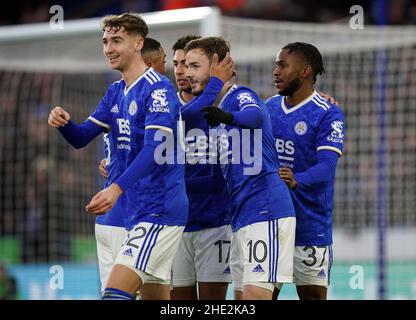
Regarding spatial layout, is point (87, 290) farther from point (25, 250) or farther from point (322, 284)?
point (322, 284)

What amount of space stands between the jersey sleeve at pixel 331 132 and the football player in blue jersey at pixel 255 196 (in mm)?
481

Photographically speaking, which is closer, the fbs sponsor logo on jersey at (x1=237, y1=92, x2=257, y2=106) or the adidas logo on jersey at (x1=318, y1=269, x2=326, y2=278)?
the fbs sponsor logo on jersey at (x1=237, y1=92, x2=257, y2=106)

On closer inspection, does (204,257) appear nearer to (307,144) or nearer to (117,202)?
(117,202)

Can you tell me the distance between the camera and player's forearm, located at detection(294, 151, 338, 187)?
632 centimetres

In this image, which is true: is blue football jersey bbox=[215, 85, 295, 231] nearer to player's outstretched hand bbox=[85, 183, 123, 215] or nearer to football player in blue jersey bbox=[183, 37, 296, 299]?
football player in blue jersey bbox=[183, 37, 296, 299]

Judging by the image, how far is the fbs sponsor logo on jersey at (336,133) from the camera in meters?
6.63

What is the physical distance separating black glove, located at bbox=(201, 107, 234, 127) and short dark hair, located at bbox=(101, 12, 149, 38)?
802mm

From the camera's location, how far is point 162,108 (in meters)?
5.89

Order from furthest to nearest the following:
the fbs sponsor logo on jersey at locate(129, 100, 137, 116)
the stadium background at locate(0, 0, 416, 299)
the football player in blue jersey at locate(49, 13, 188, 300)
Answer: the stadium background at locate(0, 0, 416, 299), the fbs sponsor logo on jersey at locate(129, 100, 137, 116), the football player in blue jersey at locate(49, 13, 188, 300)

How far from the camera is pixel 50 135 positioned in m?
13.6

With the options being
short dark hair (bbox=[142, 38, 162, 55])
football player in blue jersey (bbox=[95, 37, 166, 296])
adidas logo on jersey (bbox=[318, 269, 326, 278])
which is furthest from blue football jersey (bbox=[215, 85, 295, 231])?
short dark hair (bbox=[142, 38, 162, 55])

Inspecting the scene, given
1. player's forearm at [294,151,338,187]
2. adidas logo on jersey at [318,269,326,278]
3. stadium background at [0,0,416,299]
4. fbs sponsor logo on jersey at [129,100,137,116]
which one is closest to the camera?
fbs sponsor logo on jersey at [129,100,137,116]
